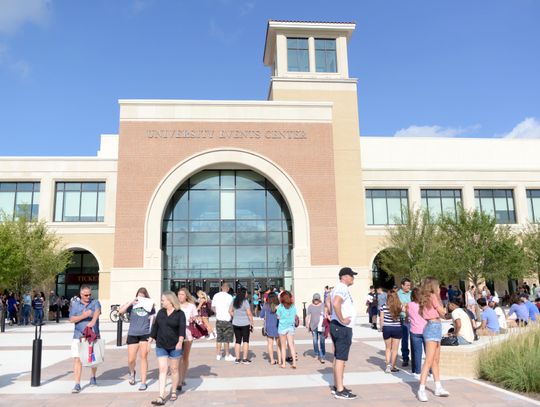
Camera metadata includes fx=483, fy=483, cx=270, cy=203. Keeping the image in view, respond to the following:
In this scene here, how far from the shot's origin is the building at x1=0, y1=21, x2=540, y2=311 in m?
28.7

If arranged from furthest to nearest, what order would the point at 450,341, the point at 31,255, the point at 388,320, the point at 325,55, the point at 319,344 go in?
the point at 325,55 < the point at 31,255 < the point at 319,344 < the point at 388,320 < the point at 450,341

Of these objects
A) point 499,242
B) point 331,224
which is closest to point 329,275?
point 331,224

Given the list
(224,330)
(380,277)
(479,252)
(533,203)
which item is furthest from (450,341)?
(533,203)

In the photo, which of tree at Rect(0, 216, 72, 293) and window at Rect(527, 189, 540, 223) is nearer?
tree at Rect(0, 216, 72, 293)

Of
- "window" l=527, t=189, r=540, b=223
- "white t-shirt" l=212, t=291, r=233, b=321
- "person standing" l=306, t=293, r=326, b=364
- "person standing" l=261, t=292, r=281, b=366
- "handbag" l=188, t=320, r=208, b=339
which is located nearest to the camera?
"handbag" l=188, t=320, r=208, b=339

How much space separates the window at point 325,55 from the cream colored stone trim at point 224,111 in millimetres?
4262

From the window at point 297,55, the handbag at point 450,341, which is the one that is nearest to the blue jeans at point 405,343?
the handbag at point 450,341

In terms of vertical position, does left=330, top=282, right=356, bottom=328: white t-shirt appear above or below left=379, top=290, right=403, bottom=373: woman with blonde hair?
above

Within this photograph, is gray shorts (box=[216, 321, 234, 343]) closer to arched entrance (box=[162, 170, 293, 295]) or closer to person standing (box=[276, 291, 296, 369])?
person standing (box=[276, 291, 296, 369])

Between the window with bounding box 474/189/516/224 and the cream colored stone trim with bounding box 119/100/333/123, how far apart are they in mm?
12654

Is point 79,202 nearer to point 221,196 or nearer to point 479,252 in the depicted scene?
point 221,196

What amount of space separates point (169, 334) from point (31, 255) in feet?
68.8

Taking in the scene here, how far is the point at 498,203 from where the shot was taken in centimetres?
3447


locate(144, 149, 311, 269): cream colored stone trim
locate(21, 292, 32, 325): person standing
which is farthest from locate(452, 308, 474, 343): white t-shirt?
locate(21, 292, 32, 325): person standing
